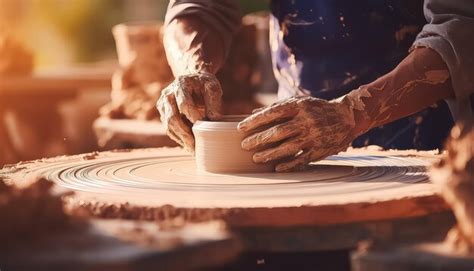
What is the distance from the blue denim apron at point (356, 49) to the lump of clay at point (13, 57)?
471 cm

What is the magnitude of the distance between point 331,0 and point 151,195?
152 centimetres

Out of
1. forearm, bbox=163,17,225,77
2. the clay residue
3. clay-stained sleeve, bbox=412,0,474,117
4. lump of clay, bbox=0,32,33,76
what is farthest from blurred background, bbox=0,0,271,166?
the clay residue

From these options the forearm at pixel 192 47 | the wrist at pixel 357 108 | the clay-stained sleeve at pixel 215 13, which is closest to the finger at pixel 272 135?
the wrist at pixel 357 108

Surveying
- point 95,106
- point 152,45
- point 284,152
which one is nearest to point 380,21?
point 284,152

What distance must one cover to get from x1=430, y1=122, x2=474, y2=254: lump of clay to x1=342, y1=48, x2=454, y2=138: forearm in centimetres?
99

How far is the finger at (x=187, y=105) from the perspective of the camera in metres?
2.98

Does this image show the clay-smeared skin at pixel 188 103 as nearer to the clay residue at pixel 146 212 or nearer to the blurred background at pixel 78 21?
the clay residue at pixel 146 212

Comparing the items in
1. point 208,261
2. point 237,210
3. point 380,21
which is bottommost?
point 208,261

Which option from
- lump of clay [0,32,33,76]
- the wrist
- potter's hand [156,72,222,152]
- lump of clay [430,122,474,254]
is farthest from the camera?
lump of clay [0,32,33,76]

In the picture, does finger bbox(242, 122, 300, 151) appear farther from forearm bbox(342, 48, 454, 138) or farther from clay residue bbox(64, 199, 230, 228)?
clay residue bbox(64, 199, 230, 228)

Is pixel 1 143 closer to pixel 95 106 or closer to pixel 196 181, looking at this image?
pixel 95 106

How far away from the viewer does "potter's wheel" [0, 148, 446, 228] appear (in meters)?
2.23

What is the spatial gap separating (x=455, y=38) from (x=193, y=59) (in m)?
1.02

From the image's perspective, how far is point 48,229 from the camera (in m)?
1.83
